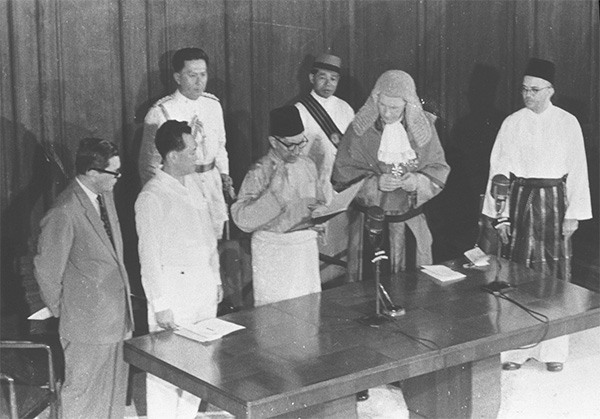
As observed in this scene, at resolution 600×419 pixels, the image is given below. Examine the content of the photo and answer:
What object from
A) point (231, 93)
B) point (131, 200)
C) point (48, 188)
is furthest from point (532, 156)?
point (48, 188)

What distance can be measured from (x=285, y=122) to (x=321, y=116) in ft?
4.16

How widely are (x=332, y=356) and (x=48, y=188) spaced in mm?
2378

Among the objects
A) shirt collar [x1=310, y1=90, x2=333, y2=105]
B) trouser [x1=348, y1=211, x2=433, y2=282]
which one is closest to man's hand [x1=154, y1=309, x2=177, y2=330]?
trouser [x1=348, y1=211, x2=433, y2=282]

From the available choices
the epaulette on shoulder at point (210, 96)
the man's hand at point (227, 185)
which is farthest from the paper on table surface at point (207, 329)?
the epaulette on shoulder at point (210, 96)

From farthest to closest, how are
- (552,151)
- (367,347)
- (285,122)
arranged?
1. (552,151)
2. (285,122)
3. (367,347)

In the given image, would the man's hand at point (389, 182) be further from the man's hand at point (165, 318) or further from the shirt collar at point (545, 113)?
the man's hand at point (165, 318)

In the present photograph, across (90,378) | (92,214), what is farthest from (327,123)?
(90,378)

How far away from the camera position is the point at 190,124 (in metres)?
6.20

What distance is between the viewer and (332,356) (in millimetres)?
4453

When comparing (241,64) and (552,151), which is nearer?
(552,151)

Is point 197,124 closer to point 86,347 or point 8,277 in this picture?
point 8,277

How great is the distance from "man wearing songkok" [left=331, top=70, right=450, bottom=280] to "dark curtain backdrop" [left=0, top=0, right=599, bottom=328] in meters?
1.04

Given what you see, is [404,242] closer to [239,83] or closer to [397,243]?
[397,243]

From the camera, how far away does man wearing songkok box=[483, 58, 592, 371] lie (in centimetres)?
638
